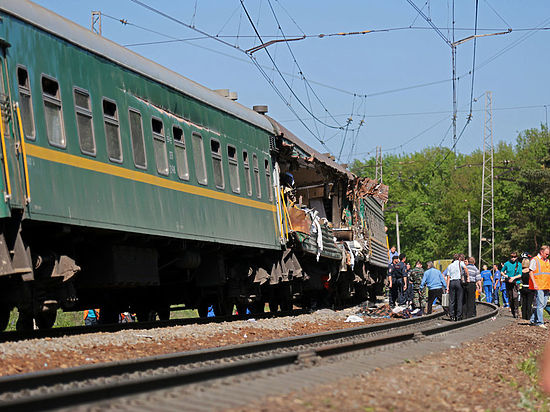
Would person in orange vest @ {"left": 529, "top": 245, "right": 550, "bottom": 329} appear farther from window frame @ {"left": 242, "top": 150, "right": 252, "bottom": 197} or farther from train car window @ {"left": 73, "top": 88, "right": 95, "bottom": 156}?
train car window @ {"left": 73, "top": 88, "right": 95, "bottom": 156}

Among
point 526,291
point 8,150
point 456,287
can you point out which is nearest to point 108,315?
point 8,150

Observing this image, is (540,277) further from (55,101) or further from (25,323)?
(55,101)

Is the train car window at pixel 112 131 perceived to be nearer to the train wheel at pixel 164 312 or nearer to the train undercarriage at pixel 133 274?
the train undercarriage at pixel 133 274

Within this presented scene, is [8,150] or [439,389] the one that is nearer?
[439,389]

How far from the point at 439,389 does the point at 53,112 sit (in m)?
5.98

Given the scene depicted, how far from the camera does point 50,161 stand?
35.5 feet

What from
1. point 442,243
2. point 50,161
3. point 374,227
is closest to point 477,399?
point 50,161

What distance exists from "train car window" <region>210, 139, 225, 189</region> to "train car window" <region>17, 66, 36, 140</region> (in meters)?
5.96

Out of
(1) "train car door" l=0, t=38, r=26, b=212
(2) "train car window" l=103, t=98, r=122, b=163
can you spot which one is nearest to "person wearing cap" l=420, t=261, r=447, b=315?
(2) "train car window" l=103, t=98, r=122, b=163

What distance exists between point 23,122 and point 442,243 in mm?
89385

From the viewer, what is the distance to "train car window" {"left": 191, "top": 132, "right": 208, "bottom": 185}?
1551 centimetres

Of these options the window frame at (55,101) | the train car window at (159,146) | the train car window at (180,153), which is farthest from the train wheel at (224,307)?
the window frame at (55,101)

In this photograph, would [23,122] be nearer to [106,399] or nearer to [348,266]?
[106,399]

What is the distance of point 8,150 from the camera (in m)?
10.0
